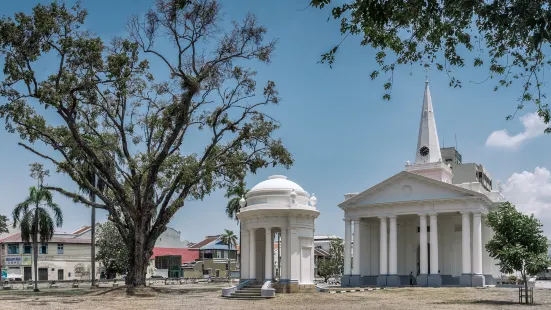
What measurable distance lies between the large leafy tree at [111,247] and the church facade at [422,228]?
26.1 m

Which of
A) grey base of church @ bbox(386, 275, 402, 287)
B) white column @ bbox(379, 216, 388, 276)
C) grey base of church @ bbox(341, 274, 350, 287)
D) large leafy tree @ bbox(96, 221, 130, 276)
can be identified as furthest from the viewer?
large leafy tree @ bbox(96, 221, 130, 276)

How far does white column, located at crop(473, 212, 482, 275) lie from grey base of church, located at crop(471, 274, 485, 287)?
45 cm

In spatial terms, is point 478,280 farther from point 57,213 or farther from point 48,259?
point 48,259

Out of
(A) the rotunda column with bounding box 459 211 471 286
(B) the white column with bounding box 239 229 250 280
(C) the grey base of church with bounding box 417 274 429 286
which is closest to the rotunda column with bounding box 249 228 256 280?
(B) the white column with bounding box 239 229 250 280

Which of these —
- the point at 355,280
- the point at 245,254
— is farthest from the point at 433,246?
the point at 245,254

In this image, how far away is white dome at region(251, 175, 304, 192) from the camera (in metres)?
36.3

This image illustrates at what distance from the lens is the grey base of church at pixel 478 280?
50.0m

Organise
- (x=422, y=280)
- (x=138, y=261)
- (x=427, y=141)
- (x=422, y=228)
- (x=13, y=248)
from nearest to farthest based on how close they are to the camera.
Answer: (x=138, y=261) → (x=422, y=280) → (x=422, y=228) → (x=427, y=141) → (x=13, y=248)

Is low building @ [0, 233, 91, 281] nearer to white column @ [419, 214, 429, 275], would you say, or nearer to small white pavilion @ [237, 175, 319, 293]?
white column @ [419, 214, 429, 275]

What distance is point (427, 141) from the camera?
203 feet

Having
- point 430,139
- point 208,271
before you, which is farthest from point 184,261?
point 430,139

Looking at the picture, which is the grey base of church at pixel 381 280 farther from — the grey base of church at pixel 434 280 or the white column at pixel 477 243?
the white column at pixel 477 243

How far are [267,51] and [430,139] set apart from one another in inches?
1210

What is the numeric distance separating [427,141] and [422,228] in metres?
11.5
